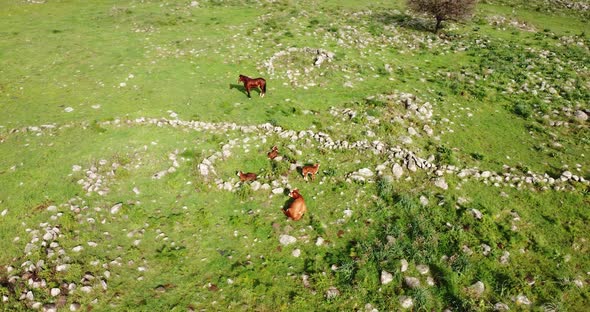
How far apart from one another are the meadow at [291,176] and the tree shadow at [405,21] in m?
4.60

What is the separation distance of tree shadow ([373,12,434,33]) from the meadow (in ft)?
15.1

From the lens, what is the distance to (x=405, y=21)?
28.8 meters

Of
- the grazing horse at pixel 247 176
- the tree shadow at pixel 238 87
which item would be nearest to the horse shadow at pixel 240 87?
the tree shadow at pixel 238 87

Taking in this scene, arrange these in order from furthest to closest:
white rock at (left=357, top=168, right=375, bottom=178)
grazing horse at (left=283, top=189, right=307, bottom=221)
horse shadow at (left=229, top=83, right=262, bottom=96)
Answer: horse shadow at (left=229, top=83, right=262, bottom=96) → white rock at (left=357, top=168, right=375, bottom=178) → grazing horse at (left=283, top=189, right=307, bottom=221)

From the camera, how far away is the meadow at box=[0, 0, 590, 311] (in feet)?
29.9

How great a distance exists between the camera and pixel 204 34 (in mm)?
24656

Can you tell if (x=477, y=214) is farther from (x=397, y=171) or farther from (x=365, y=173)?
(x=365, y=173)

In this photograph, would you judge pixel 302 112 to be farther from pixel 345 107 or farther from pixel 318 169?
pixel 318 169

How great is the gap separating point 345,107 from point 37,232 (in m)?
12.3

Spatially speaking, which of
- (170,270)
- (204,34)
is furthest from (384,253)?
(204,34)

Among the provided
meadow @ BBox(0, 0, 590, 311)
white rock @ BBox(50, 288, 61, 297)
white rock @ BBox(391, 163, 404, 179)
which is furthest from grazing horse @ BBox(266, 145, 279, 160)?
white rock @ BBox(50, 288, 61, 297)

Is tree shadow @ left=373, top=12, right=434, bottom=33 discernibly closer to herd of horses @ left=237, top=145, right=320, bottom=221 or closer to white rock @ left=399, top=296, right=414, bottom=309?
herd of horses @ left=237, top=145, right=320, bottom=221

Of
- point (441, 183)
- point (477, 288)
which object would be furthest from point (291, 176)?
point (477, 288)

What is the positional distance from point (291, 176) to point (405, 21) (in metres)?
21.7
